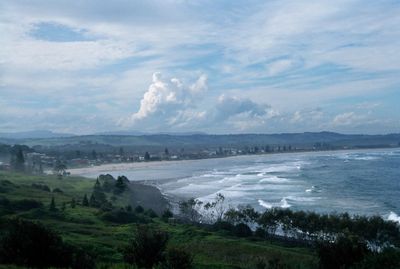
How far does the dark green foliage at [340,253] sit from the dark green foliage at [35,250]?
10290 millimetres

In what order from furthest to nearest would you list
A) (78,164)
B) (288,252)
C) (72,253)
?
(78,164), (288,252), (72,253)

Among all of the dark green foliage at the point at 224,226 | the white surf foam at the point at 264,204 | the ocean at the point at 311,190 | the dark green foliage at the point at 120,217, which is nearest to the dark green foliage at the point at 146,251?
the dark green foliage at the point at 224,226

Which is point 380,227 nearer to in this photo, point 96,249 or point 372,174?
point 96,249

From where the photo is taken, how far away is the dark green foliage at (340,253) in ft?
Result: 74.8

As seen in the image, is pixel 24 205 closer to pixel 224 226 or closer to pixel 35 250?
pixel 224 226

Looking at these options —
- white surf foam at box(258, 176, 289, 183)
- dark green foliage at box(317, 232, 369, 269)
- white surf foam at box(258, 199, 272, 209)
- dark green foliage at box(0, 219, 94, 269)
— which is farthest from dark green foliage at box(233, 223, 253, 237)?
white surf foam at box(258, 176, 289, 183)

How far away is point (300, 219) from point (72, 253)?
110ft

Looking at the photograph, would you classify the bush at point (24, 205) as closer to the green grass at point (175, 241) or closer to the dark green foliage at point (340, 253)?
the green grass at point (175, 241)

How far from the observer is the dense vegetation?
19.9m

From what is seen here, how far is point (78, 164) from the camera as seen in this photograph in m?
193

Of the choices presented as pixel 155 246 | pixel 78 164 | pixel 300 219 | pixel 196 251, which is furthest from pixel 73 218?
pixel 78 164

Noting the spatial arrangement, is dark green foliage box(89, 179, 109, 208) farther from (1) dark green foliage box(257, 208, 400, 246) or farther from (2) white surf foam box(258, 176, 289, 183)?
(2) white surf foam box(258, 176, 289, 183)

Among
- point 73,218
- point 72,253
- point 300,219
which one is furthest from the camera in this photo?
point 73,218

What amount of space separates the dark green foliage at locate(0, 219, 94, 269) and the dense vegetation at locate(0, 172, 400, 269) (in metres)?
0.04
